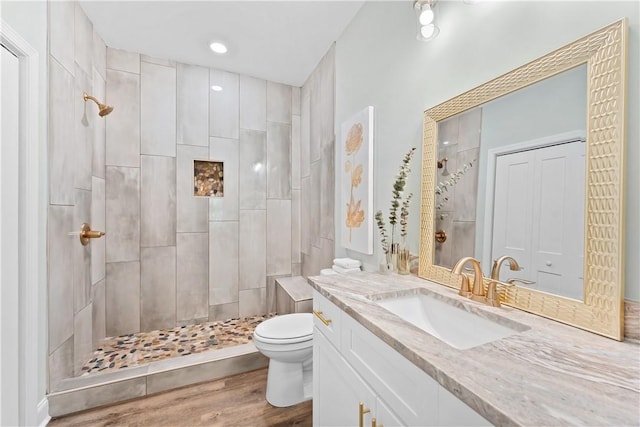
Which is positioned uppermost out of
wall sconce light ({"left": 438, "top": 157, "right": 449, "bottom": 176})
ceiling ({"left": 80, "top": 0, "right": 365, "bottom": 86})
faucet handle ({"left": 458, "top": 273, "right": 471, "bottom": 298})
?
ceiling ({"left": 80, "top": 0, "right": 365, "bottom": 86})

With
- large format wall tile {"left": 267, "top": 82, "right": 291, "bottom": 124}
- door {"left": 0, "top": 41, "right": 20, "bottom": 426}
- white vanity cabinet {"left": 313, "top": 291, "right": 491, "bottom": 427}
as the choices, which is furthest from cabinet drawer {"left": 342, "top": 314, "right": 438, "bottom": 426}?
large format wall tile {"left": 267, "top": 82, "right": 291, "bottom": 124}

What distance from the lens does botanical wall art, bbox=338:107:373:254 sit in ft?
6.02

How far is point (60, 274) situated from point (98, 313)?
80cm

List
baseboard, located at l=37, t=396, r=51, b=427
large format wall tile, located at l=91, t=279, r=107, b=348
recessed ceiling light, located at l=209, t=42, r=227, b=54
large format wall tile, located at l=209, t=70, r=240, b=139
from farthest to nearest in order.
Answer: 1. large format wall tile, located at l=209, t=70, r=240, b=139
2. recessed ceiling light, located at l=209, t=42, r=227, b=54
3. large format wall tile, located at l=91, t=279, r=107, b=348
4. baseboard, located at l=37, t=396, r=51, b=427

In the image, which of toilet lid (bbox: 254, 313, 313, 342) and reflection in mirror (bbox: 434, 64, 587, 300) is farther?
toilet lid (bbox: 254, 313, 313, 342)

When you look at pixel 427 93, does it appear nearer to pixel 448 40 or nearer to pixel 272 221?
pixel 448 40

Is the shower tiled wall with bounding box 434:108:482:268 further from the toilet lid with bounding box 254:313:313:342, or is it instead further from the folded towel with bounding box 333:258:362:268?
the toilet lid with bounding box 254:313:313:342

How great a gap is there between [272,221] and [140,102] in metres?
1.66

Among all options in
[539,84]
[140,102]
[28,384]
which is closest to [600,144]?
[539,84]

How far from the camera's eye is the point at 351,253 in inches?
83.2

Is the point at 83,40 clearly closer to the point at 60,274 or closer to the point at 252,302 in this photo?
the point at 60,274

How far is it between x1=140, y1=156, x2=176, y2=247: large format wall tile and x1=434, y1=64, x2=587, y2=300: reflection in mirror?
241cm

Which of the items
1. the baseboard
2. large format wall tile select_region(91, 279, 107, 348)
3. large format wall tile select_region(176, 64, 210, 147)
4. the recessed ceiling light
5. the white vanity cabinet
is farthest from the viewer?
large format wall tile select_region(176, 64, 210, 147)

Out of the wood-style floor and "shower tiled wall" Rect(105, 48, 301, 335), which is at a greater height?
"shower tiled wall" Rect(105, 48, 301, 335)
